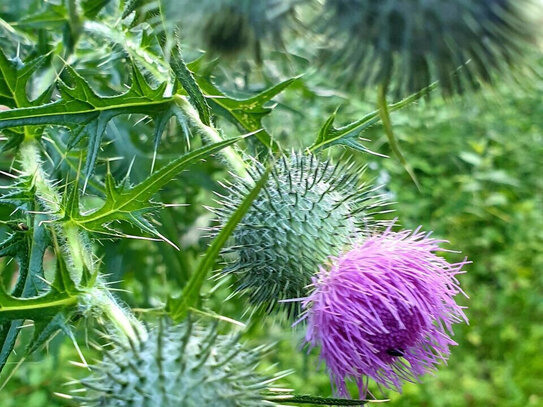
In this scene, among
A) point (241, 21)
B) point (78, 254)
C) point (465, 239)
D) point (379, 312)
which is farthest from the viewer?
point (465, 239)

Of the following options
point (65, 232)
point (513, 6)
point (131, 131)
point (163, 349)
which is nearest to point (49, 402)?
point (131, 131)

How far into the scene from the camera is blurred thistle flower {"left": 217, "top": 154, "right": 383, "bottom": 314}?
5.36ft

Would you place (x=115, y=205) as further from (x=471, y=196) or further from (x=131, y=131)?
(x=471, y=196)

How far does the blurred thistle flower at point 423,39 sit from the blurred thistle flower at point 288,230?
549 millimetres

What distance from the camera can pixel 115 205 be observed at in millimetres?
1491

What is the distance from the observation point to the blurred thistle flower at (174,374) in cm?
122

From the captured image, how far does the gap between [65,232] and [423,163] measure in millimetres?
2837

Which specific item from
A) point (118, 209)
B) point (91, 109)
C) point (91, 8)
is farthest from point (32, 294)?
point (91, 8)

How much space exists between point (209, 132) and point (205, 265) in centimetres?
62

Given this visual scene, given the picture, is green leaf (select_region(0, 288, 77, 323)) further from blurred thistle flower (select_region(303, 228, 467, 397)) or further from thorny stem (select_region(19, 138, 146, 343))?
blurred thistle flower (select_region(303, 228, 467, 397))

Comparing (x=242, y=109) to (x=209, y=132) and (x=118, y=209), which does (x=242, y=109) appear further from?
(x=118, y=209)

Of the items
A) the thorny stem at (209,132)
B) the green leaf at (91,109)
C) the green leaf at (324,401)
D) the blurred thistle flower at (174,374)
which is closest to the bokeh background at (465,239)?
the thorny stem at (209,132)

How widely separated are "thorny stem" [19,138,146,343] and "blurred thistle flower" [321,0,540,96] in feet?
2.16

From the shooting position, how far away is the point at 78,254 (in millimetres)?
1442
